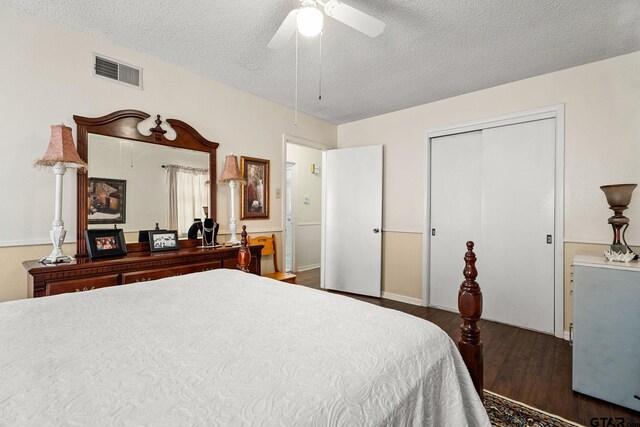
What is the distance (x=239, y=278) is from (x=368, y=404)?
1216mm

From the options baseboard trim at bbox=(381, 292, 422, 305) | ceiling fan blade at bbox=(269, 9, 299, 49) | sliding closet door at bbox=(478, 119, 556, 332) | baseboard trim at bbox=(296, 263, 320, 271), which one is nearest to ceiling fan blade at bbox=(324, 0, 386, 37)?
ceiling fan blade at bbox=(269, 9, 299, 49)

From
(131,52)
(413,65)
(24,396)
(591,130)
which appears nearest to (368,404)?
(24,396)

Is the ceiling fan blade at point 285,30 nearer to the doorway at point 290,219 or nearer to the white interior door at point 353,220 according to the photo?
the white interior door at point 353,220

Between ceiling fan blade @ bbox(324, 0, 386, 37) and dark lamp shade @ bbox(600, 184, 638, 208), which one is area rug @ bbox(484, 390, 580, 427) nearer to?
dark lamp shade @ bbox(600, 184, 638, 208)

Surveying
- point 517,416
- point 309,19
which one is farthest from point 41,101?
point 517,416

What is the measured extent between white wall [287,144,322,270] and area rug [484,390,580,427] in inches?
158

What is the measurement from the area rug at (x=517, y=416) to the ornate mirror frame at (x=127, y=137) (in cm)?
264

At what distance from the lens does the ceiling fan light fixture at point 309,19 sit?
153 cm

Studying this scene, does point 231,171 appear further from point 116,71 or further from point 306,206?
point 306,206

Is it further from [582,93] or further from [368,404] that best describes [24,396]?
[582,93]

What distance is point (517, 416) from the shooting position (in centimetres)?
171

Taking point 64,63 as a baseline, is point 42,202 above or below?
below

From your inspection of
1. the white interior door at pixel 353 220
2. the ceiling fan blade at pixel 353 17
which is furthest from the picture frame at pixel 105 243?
the white interior door at pixel 353 220

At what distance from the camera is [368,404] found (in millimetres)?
737
